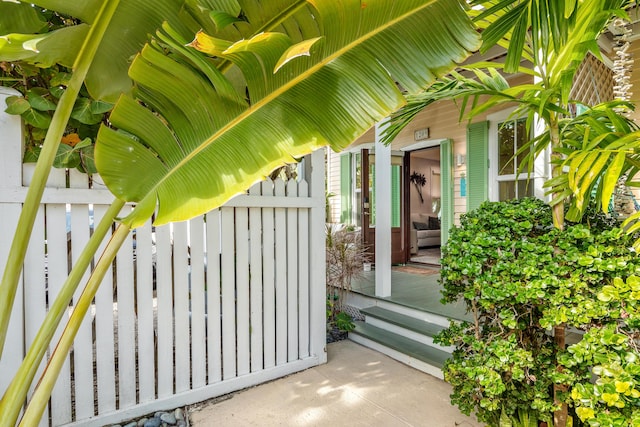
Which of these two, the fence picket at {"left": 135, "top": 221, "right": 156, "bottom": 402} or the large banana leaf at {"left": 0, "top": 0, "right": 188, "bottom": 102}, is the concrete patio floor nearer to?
the fence picket at {"left": 135, "top": 221, "right": 156, "bottom": 402}

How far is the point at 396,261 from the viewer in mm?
6059

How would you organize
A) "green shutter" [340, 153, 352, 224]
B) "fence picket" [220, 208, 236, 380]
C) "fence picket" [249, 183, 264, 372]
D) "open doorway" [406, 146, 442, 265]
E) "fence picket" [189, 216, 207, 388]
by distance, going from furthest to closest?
"open doorway" [406, 146, 442, 265]
"green shutter" [340, 153, 352, 224]
"fence picket" [249, 183, 264, 372]
"fence picket" [220, 208, 236, 380]
"fence picket" [189, 216, 207, 388]

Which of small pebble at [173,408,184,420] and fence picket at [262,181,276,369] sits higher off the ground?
fence picket at [262,181,276,369]

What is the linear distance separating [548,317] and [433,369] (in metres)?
1.45

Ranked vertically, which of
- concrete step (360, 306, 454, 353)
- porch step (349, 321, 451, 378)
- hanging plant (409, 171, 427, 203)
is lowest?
porch step (349, 321, 451, 378)

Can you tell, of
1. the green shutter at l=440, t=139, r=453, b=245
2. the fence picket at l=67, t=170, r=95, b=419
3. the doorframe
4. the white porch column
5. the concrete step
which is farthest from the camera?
the doorframe

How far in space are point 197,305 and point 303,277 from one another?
2.97 feet

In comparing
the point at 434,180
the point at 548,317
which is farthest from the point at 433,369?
the point at 434,180

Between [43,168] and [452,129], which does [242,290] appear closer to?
[43,168]

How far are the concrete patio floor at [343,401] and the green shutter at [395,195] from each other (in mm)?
3364

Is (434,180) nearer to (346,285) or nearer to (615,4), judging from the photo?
(346,285)

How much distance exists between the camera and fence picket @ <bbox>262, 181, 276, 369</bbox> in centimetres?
273

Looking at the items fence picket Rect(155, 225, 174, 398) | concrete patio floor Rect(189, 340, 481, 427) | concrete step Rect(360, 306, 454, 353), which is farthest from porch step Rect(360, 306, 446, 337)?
fence picket Rect(155, 225, 174, 398)

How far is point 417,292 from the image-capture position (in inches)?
158
